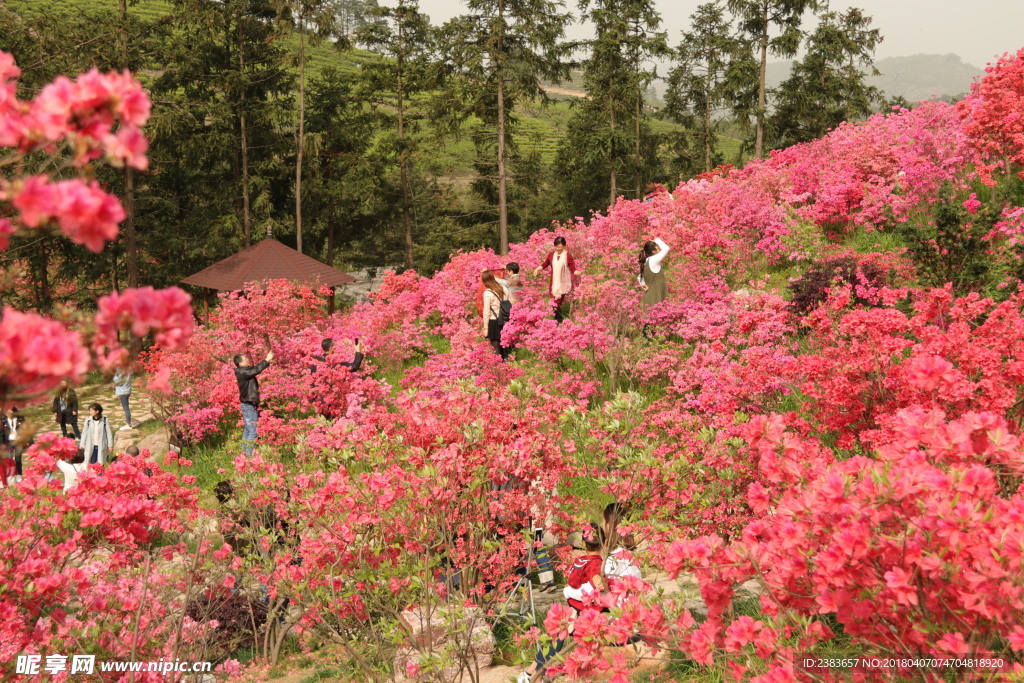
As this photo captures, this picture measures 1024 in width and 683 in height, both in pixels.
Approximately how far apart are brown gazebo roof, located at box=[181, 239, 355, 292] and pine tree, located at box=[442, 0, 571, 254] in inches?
279

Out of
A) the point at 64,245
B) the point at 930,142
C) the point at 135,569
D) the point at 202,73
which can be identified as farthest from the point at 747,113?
the point at 135,569

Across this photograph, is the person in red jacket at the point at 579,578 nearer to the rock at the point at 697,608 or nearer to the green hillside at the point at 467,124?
the rock at the point at 697,608

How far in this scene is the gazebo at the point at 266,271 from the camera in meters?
19.8

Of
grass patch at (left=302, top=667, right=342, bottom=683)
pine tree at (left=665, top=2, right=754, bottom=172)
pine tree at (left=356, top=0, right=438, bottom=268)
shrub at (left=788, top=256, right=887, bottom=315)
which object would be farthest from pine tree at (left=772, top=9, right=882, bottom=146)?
grass patch at (left=302, top=667, right=342, bottom=683)

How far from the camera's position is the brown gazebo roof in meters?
19.8

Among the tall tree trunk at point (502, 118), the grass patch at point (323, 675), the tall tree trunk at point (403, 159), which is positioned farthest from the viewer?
the tall tree trunk at point (403, 159)

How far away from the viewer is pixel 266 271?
65.2 feet

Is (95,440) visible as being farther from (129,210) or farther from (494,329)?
(129,210)

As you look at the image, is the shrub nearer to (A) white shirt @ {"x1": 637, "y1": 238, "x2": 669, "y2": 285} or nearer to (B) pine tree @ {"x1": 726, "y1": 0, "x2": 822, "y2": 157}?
(A) white shirt @ {"x1": 637, "y1": 238, "x2": 669, "y2": 285}

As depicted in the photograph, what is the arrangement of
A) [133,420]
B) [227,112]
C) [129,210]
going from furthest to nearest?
1. [227,112]
2. [129,210]
3. [133,420]

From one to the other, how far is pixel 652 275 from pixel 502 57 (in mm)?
16984

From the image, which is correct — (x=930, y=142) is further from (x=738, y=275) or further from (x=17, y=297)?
(x=17, y=297)

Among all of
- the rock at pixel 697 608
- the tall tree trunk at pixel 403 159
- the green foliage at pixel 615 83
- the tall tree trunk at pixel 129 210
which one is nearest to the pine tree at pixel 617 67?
the green foliage at pixel 615 83

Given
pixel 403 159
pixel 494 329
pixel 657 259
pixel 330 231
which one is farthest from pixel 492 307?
pixel 330 231
